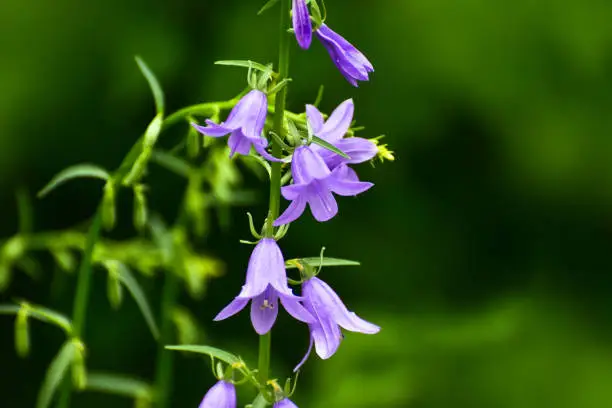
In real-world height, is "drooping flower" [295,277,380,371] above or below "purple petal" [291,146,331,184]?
below

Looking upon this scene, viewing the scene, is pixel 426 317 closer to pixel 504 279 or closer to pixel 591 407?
pixel 504 279

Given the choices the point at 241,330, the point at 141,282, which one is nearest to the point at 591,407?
the point at 241,330

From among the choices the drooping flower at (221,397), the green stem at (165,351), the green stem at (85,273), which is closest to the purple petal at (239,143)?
the drooping flower at (221,397)

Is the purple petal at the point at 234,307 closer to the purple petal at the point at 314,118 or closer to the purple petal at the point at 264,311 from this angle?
the purple petal at the point at 264,311

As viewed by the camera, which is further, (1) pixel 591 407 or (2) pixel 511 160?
(2) pixel 511 160

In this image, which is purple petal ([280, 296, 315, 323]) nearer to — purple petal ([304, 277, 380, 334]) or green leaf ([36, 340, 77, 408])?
purple petal ([304, 277, 380, 334])

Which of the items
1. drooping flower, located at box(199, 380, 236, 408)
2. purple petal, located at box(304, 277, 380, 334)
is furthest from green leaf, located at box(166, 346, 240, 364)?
purple petal, located at box(304, 277, 380, 334)
